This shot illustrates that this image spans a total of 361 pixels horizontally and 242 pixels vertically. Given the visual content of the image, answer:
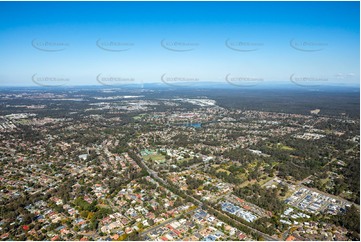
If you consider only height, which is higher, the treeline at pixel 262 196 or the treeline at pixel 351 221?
the treeline at pixel 262 196

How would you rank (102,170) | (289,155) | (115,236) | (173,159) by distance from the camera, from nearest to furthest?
(115,236)
(102,170)
(173,159)
(289,155)

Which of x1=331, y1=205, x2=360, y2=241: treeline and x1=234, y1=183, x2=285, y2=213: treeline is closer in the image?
x1=331, y1=205, x2=360, y2=241: treeline

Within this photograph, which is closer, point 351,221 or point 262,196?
point 351,221

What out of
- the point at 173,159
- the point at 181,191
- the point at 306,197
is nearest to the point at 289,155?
the point at 306,197

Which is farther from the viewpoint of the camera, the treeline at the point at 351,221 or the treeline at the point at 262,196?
the treeline at the point at 262,196

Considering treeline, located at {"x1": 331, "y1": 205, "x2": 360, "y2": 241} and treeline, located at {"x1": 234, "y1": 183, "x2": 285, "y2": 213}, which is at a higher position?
treeline, located at {"x1": 234, "y1": 183, "x2": 285, "y2": 213}

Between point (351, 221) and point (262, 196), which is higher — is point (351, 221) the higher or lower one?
the lower one

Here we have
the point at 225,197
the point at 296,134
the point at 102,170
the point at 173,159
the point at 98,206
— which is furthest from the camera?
the point at 296,134

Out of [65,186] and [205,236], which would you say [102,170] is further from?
[205,236]

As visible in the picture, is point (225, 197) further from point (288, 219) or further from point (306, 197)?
point (306, 197)

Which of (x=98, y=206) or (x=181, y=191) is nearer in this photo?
(x=98, y=206)
